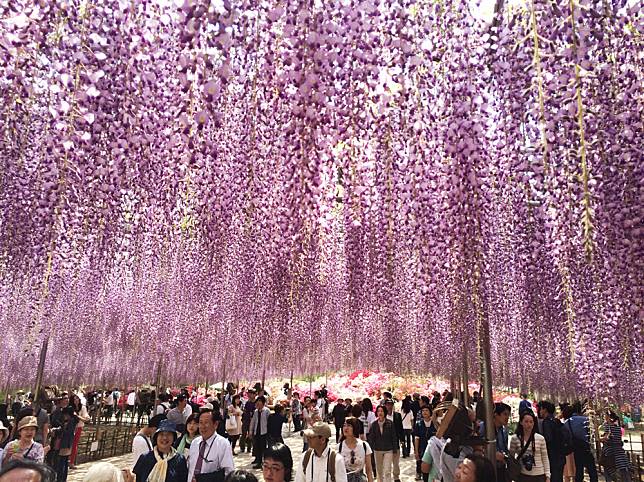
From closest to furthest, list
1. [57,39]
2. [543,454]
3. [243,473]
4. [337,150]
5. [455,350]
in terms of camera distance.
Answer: [243,473] < [57,39] < [337,150] < [543,454] < [455,350]

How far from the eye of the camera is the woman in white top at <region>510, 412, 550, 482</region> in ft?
19.7

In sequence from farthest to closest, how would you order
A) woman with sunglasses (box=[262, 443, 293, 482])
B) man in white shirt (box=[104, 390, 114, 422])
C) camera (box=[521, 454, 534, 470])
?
1. man in white shirt (box=[104, 390, 114, 422])
2. camera (box=[521, 454, 534, 470])
3. woman with sunglasses (box=[262, 443, 293, 482])

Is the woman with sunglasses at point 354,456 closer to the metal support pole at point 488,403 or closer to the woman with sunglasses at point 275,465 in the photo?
the metal support pole at point 488,403

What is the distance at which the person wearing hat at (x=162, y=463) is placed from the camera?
183 inches

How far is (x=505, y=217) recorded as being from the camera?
21.7ft

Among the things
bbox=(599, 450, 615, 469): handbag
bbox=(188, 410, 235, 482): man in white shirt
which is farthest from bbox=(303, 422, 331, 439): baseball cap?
bbox=(599, 450, 615, 469): handbag

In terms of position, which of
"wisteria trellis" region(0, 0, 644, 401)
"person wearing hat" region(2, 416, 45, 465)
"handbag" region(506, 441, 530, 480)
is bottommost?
"handbag" region(506, 441, 530, 480)

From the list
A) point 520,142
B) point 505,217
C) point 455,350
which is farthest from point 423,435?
point 520,142

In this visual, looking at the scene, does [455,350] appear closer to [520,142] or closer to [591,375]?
[591,375]

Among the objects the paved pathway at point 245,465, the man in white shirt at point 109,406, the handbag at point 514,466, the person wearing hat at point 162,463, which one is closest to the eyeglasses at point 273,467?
the person wearing hat at point 162,463

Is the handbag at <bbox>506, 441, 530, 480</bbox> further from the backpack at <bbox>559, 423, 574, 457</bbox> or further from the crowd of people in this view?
the backpack at <bbox>559, 423, 574, 457</bbox>

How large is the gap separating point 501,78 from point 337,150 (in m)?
1.46

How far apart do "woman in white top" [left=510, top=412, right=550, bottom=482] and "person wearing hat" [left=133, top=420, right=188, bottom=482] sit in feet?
12.3

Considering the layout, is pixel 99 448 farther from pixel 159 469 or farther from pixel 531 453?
pixel 531 453
